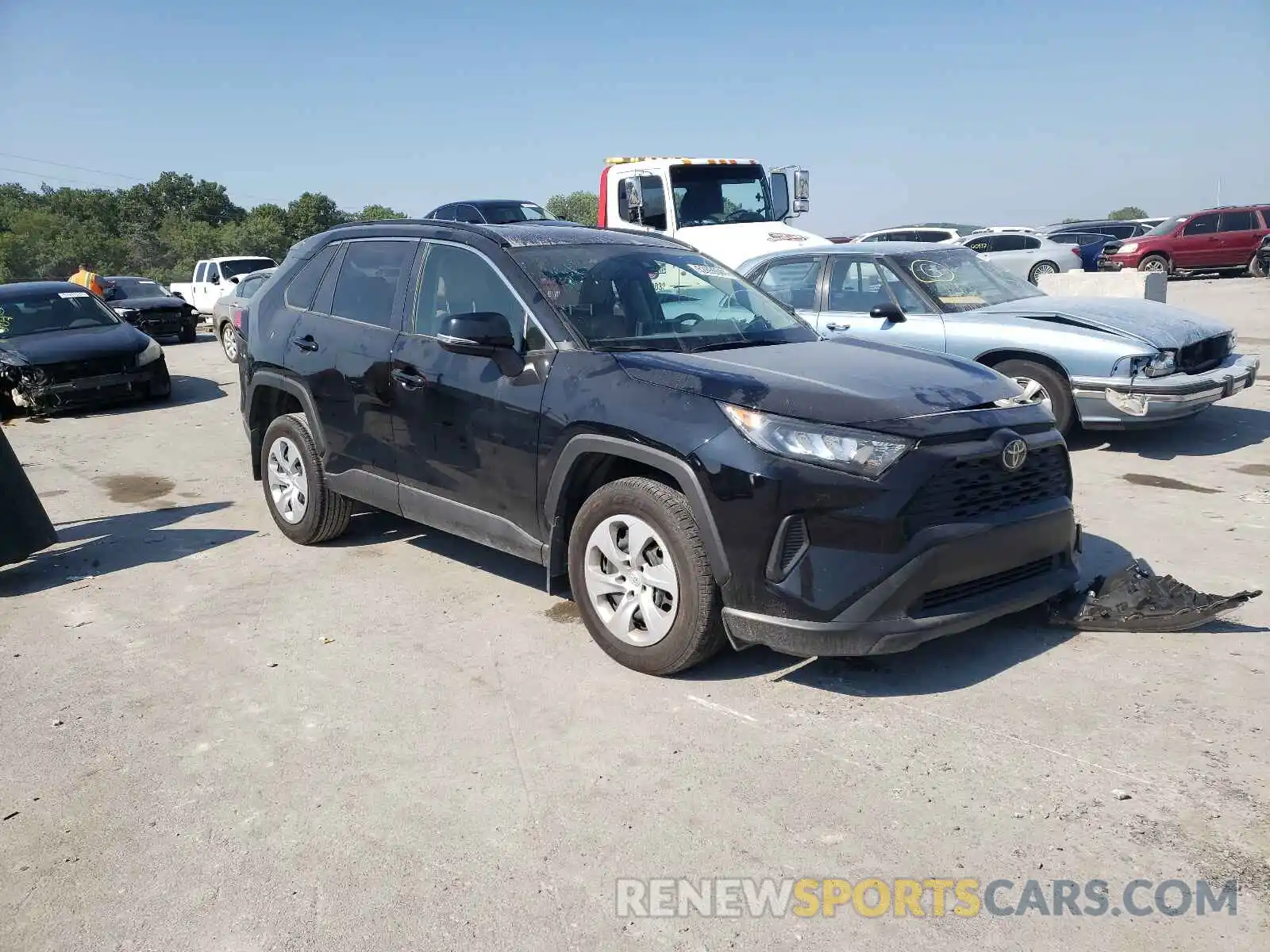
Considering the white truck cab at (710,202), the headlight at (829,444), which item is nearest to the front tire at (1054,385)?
the headlight at (829,444)

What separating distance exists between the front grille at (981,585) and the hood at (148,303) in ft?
65.8

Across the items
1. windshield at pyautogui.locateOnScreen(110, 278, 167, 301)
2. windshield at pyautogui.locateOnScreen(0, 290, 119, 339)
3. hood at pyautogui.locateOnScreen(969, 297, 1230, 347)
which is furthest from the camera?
windshield at pyautogui.locateOnScreen(110, 278, 167, 301)

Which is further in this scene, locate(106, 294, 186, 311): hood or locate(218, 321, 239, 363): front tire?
→ locate(106, 294, 186, 311): hood

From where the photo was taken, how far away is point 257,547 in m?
6.32

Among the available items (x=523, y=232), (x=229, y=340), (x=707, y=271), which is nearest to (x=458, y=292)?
(x=523, y=232)

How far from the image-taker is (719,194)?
14516 mm

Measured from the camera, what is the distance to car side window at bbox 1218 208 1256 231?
2539 cm

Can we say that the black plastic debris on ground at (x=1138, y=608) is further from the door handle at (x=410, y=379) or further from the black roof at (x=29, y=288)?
the black roof at (x=29, y=288)

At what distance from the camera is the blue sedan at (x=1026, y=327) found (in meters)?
7.48

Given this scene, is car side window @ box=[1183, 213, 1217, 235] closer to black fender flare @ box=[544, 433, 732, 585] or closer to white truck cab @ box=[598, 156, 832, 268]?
white truck cab @ box=[598, 156, 832, 268]

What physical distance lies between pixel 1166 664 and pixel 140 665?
4377mm

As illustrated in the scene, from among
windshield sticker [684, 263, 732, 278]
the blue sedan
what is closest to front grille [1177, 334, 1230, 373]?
the blue sedan

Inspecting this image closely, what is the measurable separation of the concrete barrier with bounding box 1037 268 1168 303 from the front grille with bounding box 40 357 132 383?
1101cm

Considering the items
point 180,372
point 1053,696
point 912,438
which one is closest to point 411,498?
point 912,438
